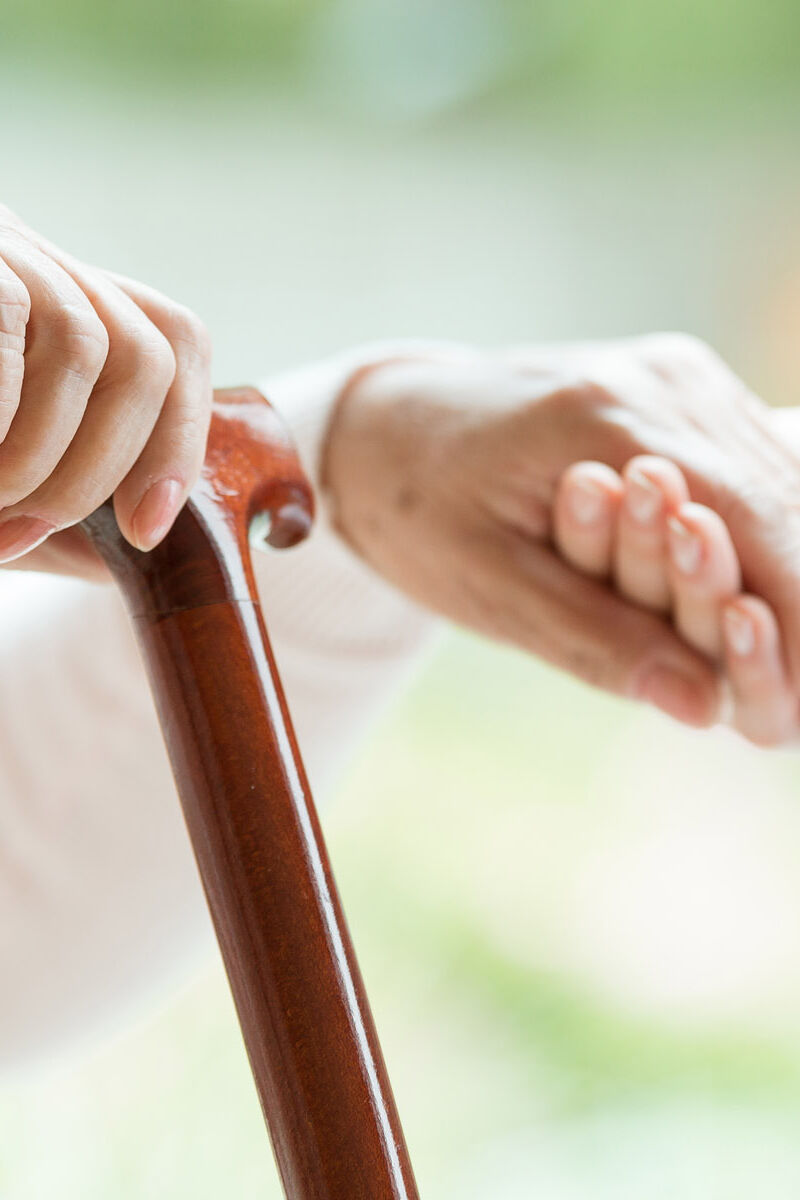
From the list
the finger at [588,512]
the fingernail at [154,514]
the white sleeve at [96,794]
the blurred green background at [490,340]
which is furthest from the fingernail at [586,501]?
the blurred green background at [490,340]

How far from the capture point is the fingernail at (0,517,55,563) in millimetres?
257

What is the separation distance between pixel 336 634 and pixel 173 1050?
4.02ft

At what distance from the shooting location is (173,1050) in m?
1.69

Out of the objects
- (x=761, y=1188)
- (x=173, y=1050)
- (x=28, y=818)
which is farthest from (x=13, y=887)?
(x=761, y=1188)

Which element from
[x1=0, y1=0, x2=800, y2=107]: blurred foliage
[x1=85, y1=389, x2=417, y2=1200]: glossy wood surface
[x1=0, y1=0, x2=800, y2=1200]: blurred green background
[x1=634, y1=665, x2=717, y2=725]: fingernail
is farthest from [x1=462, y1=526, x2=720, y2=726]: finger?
[x1=0, y1=0, x2=800, y2=107]: blurred foliage

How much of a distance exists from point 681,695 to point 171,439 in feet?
0.87

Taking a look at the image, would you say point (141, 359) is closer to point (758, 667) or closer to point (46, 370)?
point (46, 370)

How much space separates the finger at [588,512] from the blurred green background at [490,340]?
1.22 m

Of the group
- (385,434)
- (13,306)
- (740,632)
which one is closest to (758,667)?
(740,632)

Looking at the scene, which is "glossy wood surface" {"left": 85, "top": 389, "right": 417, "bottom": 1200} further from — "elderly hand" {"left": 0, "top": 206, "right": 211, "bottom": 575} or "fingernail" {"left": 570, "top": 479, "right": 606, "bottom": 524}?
"fingernail" {"left": 570, "top": 479, "right": 606, "bottom": 524}

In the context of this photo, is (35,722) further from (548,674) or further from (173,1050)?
(548,674)

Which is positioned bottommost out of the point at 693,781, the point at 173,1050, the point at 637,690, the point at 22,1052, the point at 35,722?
the point at 173,1050

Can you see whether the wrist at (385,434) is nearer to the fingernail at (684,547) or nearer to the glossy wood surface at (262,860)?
the fingernail at (684,547)

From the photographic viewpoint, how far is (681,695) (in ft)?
Answer: 1.57
